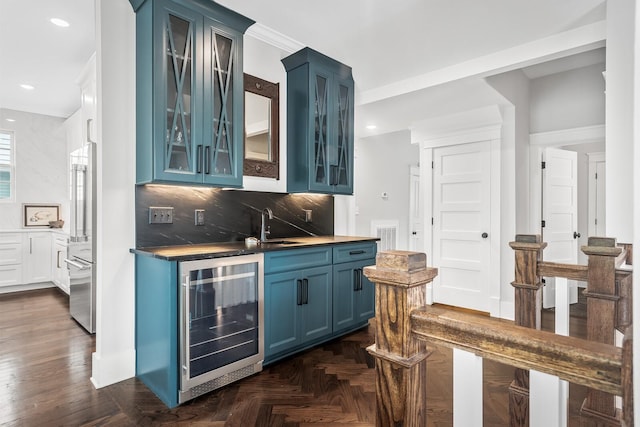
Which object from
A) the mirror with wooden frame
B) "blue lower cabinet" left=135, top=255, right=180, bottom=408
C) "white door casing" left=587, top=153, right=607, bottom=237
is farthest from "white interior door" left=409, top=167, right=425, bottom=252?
"blue lower cabinet" left=135, top=255, right=180, bottom=408

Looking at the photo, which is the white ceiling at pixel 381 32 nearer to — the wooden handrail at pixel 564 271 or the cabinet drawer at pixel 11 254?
the wooden handrail at pixel 564 271

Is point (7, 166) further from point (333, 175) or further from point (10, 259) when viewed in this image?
point (333, 175)

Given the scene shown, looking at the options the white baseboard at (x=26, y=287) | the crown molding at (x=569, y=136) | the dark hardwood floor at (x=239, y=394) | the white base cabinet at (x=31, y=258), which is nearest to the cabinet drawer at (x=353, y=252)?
the dark hardwood floor at (x=239, y=394)

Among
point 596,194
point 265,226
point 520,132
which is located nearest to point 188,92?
point 265,226

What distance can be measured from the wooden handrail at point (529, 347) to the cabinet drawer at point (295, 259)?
1849mm

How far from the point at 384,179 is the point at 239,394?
4439 mm

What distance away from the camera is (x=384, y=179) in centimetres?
604

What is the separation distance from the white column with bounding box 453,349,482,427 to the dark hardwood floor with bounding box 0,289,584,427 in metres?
1.31

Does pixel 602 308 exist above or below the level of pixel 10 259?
above

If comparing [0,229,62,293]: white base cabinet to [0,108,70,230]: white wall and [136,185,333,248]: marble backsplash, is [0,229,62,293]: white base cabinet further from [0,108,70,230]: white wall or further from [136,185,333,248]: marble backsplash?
[136,185,333,248]: marble backsplash

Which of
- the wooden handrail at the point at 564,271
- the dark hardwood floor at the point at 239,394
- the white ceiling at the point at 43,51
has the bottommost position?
the dark hardwood floor at the point at 239,394

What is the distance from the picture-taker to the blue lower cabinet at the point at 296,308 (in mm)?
2619

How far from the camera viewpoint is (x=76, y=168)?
3.72 m

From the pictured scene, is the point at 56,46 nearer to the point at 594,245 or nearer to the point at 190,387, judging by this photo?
the point at 190,387
